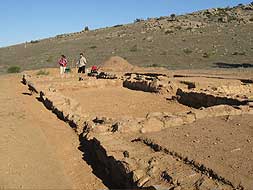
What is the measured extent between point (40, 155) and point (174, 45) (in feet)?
114

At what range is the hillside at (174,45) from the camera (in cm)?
3466

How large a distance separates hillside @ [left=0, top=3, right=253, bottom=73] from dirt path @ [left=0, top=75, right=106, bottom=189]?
19066 mm

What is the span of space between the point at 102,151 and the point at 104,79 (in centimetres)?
1222

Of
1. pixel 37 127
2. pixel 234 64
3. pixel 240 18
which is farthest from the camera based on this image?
pixel 240 18

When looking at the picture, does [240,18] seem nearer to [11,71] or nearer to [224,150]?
[11,71]

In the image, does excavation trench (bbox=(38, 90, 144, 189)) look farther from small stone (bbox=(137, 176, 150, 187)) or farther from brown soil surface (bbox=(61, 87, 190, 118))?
brown soil surface (bbox=(61, 87, 190, 118))

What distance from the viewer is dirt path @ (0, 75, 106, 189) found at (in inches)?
272

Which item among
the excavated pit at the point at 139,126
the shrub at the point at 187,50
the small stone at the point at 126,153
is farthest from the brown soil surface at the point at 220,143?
the shrub at the point at 187,50

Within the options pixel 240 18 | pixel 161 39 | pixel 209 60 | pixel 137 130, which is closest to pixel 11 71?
pixel 209 60

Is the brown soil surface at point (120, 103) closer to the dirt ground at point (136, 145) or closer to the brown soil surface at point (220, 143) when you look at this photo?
the dirt ground at point (136, 145)

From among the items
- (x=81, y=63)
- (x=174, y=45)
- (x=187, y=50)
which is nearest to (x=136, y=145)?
(x=81, y=63)

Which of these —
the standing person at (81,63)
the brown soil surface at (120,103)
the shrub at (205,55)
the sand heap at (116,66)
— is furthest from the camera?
the shrub at (205,55)

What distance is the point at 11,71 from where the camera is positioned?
33125mm

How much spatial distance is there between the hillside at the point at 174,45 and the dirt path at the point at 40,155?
62.6 ft
